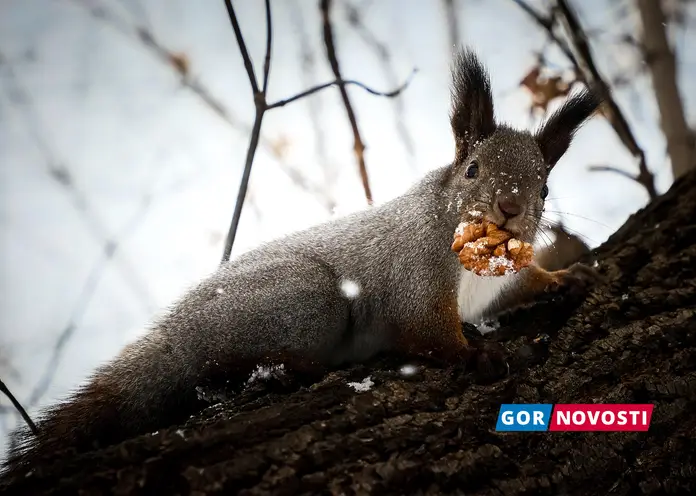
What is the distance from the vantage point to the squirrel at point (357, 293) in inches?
62.2

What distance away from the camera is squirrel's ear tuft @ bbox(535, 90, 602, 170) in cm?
213

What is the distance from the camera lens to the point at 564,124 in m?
2.15

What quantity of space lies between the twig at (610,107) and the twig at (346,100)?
3.79 ft

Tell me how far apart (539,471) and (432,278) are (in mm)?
851

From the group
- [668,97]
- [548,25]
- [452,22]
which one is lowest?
[668,97]

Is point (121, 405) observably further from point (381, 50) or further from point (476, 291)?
point (381, 50)

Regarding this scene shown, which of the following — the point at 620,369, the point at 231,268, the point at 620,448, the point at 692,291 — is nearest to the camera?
the point at 620,448

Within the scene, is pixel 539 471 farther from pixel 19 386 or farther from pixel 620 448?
pixel 19 386

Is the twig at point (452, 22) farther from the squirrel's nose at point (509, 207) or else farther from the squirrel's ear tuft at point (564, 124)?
the squirrel's nose at point (509, 207)

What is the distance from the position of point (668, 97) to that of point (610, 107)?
2.45ft

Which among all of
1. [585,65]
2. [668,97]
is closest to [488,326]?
[585,65]

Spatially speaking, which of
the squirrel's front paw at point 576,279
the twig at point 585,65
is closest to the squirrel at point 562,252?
the squirrel's front paw at point 576,279

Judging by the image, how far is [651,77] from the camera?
3.29 metres

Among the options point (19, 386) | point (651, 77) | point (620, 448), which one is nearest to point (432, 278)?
point (620, 448)
